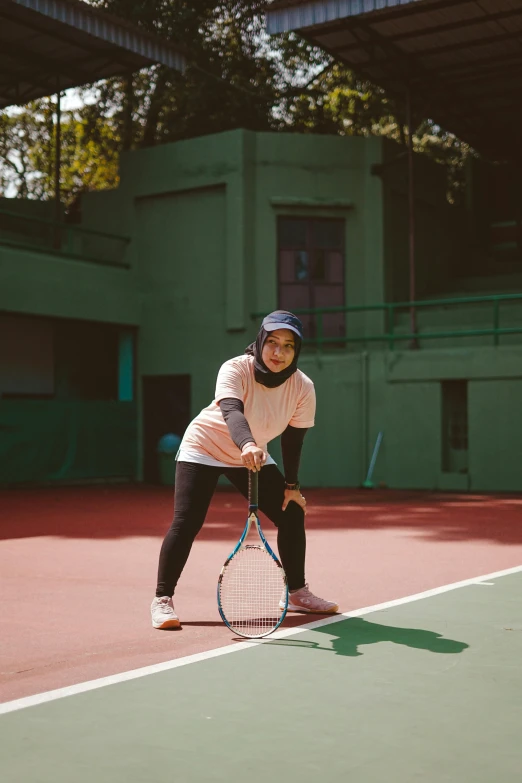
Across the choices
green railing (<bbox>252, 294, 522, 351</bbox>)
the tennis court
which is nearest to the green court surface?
the tennis court

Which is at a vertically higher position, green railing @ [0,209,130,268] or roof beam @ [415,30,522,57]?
roof beam @ [415,30,522,57]

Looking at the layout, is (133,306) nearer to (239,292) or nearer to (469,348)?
(239,292)

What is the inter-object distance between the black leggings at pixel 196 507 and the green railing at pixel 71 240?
60.9 feet

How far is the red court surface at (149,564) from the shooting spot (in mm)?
5898

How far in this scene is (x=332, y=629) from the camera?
20.7ft

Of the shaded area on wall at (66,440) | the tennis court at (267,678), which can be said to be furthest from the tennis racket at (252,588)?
the shaded area on wall at (66,440)

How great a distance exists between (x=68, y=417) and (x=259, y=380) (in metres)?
17.3

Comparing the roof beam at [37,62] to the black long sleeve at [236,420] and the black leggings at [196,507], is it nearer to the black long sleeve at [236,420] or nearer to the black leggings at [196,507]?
the black leggings at [196,507]

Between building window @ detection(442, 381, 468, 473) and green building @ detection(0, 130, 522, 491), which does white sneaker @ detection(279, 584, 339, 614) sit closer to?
green building @ detection(0, 130, 522, 491)

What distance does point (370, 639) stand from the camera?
19.6 feet

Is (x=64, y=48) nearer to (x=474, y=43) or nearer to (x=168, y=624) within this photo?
(x=474, y=43)

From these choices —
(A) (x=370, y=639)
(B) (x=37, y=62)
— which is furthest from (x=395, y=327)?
(A) (x=370, y=639)

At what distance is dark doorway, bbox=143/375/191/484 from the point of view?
25078 millimetres

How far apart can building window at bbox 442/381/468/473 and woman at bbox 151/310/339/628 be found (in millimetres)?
15456
